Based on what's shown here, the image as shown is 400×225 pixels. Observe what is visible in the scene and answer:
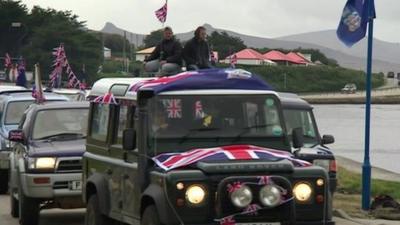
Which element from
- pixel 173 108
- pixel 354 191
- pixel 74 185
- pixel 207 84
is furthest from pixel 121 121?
pixel 354 191

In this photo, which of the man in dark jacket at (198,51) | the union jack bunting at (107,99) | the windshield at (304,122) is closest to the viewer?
the union jack bunting at (107,99)

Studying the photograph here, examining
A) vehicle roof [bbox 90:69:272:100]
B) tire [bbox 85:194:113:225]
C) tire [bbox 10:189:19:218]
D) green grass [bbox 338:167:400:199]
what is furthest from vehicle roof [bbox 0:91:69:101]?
vehicle roof [bbox 90:69:272:100]

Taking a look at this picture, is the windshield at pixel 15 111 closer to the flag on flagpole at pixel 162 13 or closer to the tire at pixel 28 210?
the flag on flagpole at pixel 162 13

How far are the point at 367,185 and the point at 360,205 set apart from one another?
1.03m

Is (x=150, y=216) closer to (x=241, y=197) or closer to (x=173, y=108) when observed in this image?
(x=241, y=197)

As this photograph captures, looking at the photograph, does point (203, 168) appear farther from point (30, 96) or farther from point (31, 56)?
point (31, 56)

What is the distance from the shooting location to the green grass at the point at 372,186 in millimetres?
17781

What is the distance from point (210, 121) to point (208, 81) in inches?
18.2

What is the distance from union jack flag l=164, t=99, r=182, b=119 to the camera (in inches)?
339

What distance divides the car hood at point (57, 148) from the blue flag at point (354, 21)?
16.5ft

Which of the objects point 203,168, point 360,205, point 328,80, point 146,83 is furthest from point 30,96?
point 328,80

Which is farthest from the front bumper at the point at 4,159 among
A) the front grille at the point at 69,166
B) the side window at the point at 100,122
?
the side window at the point at 100,122

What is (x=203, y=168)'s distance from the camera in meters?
7.78

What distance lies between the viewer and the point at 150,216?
26.6 feet
